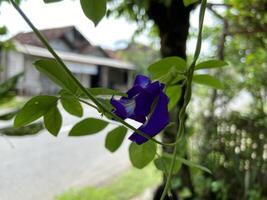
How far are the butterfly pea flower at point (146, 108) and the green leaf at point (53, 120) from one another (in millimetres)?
67

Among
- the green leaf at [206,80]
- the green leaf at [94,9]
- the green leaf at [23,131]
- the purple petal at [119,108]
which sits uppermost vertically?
the green leaf at [94,9]

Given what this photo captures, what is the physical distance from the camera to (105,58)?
995 cm

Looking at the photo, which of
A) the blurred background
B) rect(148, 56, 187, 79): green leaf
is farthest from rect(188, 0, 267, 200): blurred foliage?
rect(148, 56, 187, 79): green leaf

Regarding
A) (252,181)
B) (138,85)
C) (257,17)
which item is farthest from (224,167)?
(138,85)

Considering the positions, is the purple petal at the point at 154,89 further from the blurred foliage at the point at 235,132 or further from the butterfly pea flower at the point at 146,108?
the blurred foliage at the point at 235,132

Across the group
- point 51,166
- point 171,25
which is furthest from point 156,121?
point 51,166

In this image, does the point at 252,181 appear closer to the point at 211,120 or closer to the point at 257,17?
the point at 211,120

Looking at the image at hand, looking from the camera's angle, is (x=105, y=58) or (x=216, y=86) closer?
(x=216, y=86)

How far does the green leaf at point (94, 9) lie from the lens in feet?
0.77

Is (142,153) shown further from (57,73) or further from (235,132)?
(235,132)

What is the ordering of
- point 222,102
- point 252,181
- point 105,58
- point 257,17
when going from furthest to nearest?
1. point 105,58
2. point 222,102
3. point 252,181
4. point 257,17

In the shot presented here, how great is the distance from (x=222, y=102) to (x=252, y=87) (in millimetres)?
243

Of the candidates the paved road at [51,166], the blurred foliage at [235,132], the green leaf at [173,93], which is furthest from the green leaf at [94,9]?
the paved road at [51,166]

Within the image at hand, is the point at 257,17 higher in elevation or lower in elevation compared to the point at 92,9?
higher
